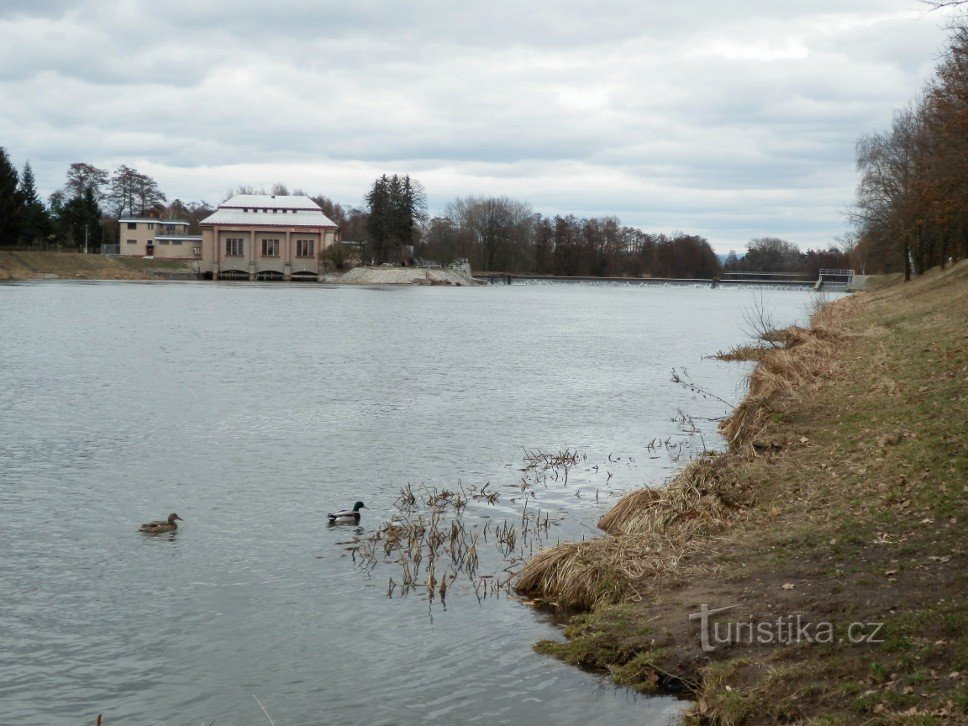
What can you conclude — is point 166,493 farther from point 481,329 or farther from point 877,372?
point 481,329

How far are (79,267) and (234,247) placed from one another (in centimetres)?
2371

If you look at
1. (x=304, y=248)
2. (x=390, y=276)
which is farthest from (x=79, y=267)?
(x=390, y=276)

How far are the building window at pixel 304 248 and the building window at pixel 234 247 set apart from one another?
7784 mm

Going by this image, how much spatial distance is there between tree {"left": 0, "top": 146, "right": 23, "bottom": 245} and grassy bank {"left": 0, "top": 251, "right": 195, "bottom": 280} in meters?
2.27

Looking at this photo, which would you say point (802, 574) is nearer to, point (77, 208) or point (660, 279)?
point (77, 208)

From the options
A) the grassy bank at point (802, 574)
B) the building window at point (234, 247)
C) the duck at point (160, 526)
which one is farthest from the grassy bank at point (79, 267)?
the grassy bank at point (802, 574)

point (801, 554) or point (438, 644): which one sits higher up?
point (801, 554)

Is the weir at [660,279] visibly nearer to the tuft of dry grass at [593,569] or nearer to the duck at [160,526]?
the duck at [160,526]

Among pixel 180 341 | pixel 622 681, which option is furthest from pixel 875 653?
pixel 180 341

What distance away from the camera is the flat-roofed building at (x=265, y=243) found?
136125 mm

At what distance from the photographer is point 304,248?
13838 centimetres

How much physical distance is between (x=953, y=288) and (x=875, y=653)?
33503mm

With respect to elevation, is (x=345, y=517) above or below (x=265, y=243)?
below

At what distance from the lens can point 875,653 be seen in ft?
23.8
